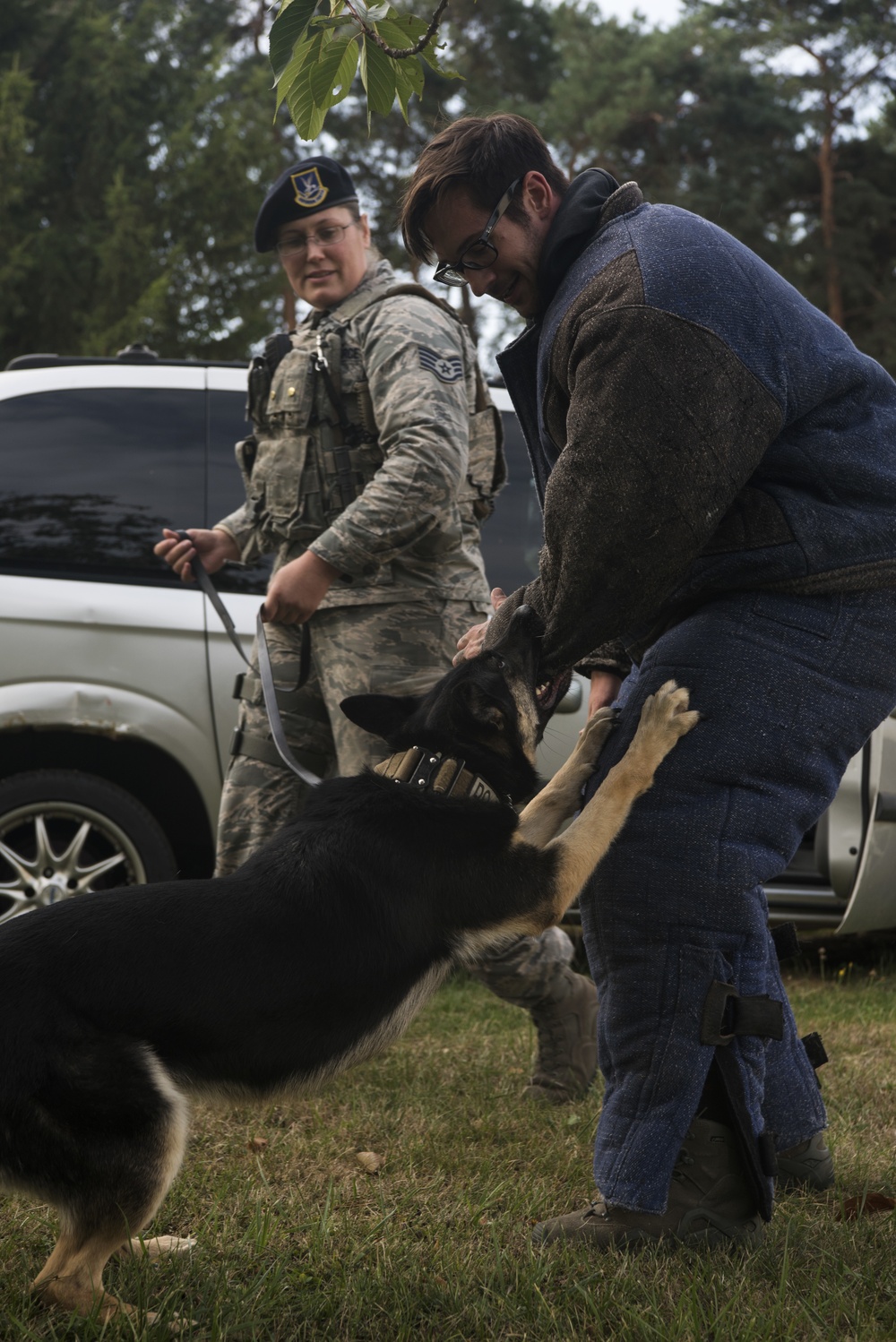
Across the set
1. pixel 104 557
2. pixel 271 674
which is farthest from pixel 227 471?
pixel 271 674

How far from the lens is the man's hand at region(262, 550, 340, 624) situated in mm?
3418

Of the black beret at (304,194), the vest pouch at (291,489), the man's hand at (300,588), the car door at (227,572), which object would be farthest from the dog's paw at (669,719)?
the car door at (227,572)

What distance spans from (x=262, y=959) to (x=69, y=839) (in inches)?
93.1

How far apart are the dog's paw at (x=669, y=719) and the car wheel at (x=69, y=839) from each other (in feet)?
8.05

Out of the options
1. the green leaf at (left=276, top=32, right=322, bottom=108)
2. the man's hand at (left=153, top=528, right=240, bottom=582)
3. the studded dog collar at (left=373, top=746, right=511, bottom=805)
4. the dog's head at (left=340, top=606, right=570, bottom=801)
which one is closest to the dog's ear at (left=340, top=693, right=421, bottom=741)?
the dog's head at (left=340, top=606, right=570, bottom=801)

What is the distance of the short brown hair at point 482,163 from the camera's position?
8.10ft

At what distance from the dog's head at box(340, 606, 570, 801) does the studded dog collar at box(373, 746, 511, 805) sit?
50mm

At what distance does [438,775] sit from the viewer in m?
2.70

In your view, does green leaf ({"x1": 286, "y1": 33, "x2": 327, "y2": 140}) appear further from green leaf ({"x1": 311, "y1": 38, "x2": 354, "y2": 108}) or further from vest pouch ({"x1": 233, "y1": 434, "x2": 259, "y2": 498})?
vest pouch ({"x1": 233, "y1": 434, "x2": 259, "y2": 498})

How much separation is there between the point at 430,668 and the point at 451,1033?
4.68 feet

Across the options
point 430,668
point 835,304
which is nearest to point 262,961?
point 430,668

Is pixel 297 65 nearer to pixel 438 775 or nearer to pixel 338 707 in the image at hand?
pixel 438 775

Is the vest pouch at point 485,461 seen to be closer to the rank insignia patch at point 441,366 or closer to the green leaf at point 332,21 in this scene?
the rank insignia patch at point 441,366

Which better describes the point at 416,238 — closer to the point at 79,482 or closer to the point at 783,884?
the point at 79,482
